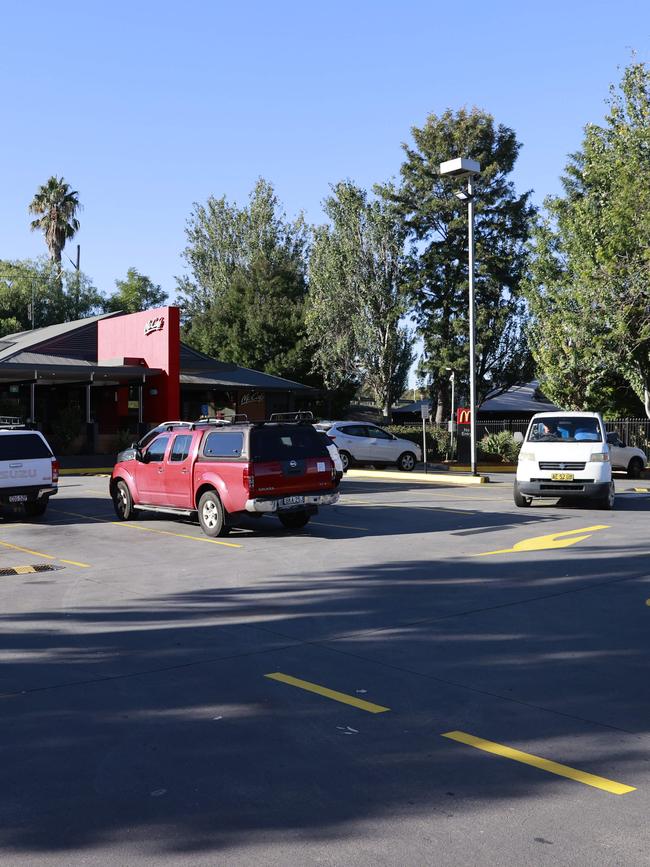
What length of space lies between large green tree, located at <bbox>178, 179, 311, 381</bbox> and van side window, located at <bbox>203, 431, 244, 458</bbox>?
119 ft

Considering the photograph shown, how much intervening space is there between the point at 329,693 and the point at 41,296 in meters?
65.2

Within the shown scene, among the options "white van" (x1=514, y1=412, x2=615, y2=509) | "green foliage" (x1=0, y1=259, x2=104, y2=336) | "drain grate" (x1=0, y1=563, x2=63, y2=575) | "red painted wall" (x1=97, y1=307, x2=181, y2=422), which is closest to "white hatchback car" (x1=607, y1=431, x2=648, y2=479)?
"white van" (x1=514, y1=412, x2=615, y2=509)

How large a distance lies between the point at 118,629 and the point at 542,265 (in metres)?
34.1

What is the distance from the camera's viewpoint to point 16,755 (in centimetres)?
521

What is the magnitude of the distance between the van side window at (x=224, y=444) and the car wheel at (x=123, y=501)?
2.79 meters

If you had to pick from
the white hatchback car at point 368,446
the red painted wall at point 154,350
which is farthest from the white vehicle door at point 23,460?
the red painted wall at point 154,350

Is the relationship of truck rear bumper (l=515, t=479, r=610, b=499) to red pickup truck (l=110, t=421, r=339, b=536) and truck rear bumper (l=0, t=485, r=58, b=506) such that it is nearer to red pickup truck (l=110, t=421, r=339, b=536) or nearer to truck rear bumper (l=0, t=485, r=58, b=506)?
red pickup truck (l=110, t=421, r=339, b=536)

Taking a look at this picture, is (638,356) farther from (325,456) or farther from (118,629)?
(118,629)

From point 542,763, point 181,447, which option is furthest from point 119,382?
point 542,763

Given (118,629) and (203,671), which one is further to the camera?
(118,629)

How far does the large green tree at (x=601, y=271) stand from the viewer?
1341 inches

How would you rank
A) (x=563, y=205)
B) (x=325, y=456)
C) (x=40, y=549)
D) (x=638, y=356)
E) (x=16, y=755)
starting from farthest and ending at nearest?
(x=563, y=205), (x=638, y=356), (x=325, y=456), (x=40, y=549), (x=16, y=755)

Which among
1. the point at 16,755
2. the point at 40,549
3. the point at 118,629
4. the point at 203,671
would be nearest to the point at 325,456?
the point at 40,549

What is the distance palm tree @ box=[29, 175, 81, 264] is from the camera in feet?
228
